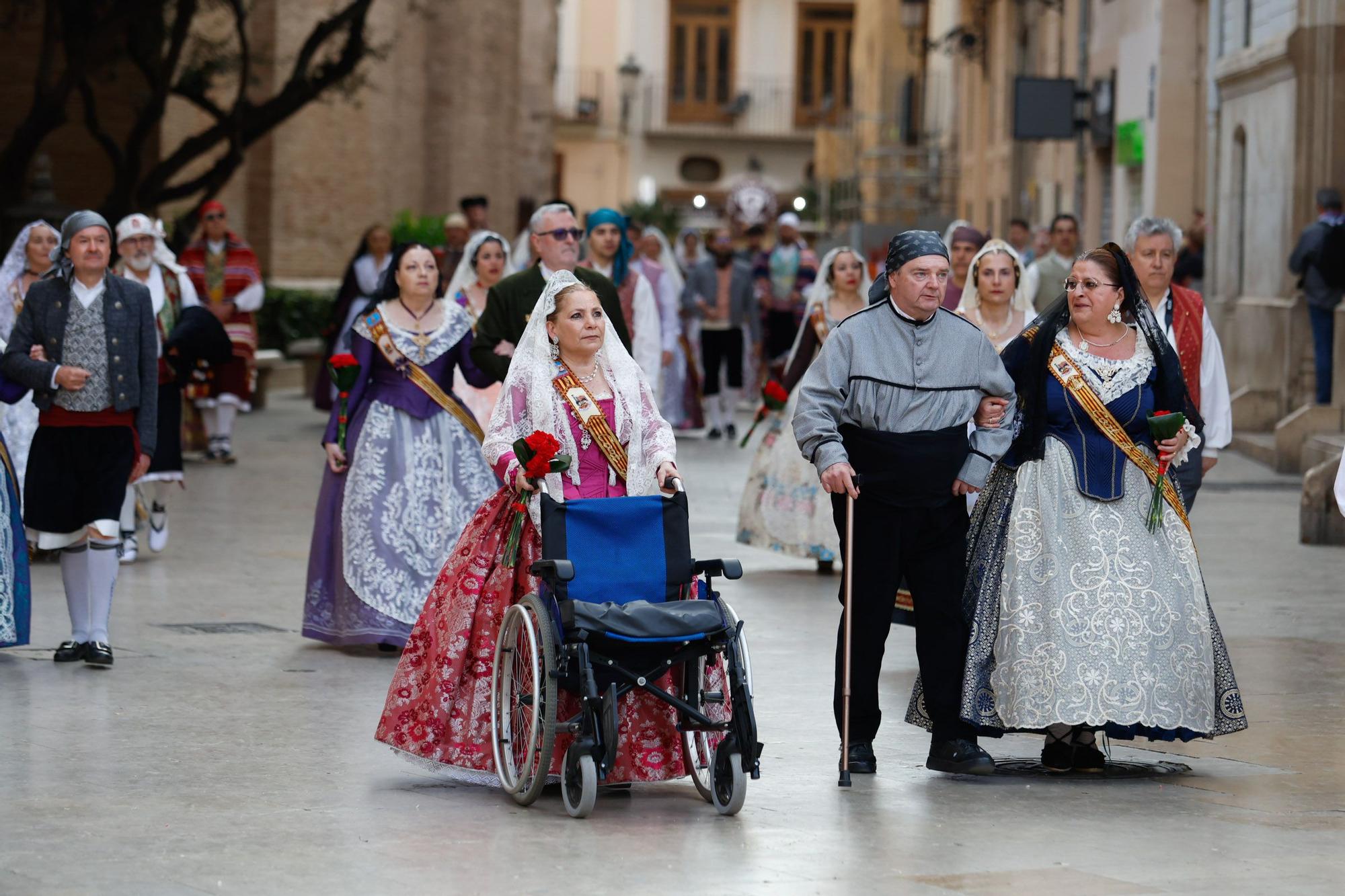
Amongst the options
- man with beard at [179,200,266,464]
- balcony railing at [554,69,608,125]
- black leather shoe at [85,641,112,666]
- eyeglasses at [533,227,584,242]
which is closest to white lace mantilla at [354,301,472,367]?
eyeglasses at [533,227,584,242]

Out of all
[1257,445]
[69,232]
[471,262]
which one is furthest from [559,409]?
[1257,445]

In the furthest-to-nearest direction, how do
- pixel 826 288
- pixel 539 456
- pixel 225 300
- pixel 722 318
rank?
pixel 722 318 → pixel 225 300 → pixel 826 288 → pixel 539 456

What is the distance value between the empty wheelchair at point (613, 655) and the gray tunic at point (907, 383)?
2.31 feet

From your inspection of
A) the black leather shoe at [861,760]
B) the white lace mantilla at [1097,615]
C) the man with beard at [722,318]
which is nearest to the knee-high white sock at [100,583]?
the black leather shoe at [861,760]

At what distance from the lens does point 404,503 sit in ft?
33.0

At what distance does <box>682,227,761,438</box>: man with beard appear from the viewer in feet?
74.4

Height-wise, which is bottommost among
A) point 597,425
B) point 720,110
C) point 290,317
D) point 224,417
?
point 224,417

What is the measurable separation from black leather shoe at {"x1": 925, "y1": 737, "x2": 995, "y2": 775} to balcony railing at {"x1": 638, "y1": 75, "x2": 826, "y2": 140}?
209 feet

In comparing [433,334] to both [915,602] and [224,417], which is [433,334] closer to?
[915,602]

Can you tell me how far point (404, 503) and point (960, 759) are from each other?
11.5ft

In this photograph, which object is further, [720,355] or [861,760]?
[720,355]

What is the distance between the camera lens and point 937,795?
7.09 m

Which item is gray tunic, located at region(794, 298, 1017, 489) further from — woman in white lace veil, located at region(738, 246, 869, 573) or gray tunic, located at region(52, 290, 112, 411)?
woman in white lace veil, located at region(738, 246, 869, 573)

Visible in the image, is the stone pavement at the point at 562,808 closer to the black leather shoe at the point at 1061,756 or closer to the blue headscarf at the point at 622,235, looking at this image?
the black leather shoe at the point at 1061,756
